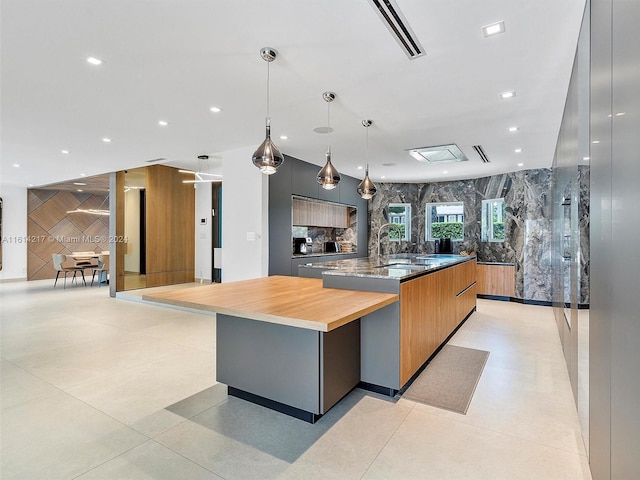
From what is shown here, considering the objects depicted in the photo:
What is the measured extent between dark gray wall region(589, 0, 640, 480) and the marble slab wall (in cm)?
440

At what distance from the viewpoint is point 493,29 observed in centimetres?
226

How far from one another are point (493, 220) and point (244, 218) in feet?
18.0

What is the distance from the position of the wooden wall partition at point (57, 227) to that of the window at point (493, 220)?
469 inches

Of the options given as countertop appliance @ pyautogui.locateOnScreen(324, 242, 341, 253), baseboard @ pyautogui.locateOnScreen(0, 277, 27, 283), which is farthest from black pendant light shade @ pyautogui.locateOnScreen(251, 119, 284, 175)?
baseboard @ pyautogui.locateOnScreen(0, 277, 27, 283)

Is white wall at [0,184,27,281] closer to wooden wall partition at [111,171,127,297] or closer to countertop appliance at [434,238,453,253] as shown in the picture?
wooden wall partition at [111,171,127,297]

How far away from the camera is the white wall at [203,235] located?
8.84 m

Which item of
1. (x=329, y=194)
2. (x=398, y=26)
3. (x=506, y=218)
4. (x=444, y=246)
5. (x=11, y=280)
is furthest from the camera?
(x=11, y=280)

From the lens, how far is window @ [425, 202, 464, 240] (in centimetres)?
804

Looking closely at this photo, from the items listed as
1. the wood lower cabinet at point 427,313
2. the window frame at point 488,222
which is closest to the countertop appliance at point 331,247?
the wood lower cabinet at point 427,313

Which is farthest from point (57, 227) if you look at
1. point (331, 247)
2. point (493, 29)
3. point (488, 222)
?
point (493, 29)

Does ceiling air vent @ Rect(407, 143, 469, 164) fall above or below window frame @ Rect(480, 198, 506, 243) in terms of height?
above

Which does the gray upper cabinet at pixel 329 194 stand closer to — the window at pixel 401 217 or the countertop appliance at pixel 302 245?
the countertop appliance at pixel 302 245

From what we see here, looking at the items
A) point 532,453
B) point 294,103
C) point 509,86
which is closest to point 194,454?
point 532,453

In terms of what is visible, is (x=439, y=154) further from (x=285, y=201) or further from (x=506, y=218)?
(x=506, y=218)
